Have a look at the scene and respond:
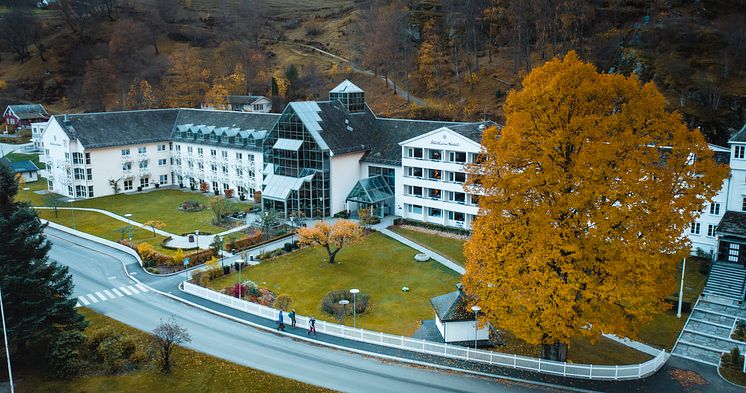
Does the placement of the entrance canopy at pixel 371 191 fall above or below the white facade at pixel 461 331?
above

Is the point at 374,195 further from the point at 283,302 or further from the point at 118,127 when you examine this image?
the point at 118,127

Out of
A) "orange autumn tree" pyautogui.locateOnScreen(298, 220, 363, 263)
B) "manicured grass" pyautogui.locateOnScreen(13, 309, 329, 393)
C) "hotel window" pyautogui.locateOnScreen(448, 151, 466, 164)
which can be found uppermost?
"hotel window" pyautogui.locateOnScreen(448, 151, 466, 164)

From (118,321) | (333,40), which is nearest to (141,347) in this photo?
(118,321)

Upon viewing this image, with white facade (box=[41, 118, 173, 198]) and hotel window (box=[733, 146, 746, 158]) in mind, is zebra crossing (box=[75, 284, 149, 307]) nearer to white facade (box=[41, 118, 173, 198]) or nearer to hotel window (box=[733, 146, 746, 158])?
white facade (box=[41, 118, 173, 198])

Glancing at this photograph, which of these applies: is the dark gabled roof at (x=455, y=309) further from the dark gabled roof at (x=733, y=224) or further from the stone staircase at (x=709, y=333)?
the dark gabled roof at (x=733, y=224)

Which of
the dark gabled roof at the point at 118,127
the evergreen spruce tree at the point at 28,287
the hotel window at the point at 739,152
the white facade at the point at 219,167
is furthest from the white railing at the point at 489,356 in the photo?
the dark gabled roof at the point at 118,127

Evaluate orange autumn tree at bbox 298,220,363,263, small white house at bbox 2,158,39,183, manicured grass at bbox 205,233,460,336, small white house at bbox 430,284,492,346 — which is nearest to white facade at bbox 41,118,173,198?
small white house at bbox 2,158,39,183

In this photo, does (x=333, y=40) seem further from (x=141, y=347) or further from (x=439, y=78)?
(x=141, y=347)
